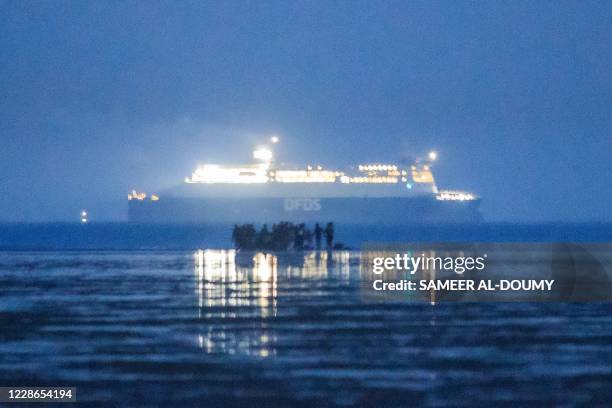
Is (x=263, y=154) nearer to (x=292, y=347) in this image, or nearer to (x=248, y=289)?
(x=248, y=289)

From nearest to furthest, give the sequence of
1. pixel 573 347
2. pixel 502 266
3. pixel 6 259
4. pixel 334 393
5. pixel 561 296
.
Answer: pixel 334 393 < pixel 573 347 < pixel 561 296 < pixel 502 266 < pixel 6 259

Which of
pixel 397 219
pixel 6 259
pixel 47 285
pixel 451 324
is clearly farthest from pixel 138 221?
pixel 451 324

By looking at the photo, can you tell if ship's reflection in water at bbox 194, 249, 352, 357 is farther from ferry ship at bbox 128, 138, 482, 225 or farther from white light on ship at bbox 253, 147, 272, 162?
white light on ship at bbox 253, 147, 272, 162

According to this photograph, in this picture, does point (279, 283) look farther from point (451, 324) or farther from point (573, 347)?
point (573, 347)

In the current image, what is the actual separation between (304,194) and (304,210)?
7.47ft

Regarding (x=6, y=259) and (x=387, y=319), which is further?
(x=6, y=259)

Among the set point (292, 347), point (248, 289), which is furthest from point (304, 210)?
point (292, 347)

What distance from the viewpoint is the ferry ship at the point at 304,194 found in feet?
359

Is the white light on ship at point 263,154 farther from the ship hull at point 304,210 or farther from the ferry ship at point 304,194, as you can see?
the ship hull at point 304,210

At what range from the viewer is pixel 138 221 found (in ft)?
404

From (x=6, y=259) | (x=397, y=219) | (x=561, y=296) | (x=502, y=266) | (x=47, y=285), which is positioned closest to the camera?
(x=561, y=296)

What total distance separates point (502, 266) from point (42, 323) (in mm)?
14867

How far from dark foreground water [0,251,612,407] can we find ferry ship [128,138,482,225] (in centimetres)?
8896

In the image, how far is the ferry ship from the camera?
109438mm
